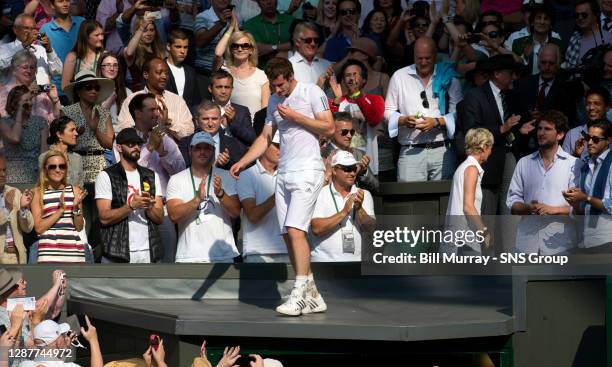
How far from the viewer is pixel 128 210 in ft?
39.9

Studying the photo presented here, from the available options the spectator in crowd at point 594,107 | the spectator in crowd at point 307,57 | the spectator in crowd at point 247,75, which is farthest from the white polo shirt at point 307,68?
the spectator in crowd at point 594,107

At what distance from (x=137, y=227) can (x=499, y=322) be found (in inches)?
138

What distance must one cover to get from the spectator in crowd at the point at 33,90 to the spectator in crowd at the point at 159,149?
1.03m

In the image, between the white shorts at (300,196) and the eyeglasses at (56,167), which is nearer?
the white shorts at (300,196)

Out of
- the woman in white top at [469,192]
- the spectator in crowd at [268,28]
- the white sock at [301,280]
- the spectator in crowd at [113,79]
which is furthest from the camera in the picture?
the spectator in crowd at [268,28]

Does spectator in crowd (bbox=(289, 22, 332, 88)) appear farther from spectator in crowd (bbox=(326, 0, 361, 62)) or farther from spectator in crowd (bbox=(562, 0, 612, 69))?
spectator in crowd (bbox=(562, 0, 612, 69))

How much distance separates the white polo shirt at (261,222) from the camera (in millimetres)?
12281

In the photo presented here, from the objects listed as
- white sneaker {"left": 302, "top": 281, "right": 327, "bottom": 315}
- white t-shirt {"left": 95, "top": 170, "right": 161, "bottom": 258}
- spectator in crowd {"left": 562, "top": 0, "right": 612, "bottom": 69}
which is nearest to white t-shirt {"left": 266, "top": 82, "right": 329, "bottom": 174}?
white sneaker {"left": 302, "top": 281, "right": 327, "bottom": 315}

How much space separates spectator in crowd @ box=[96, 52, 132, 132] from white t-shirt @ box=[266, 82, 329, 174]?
12.5 feet

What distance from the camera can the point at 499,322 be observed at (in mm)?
10602

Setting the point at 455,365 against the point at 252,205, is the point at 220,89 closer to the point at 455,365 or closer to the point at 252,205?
the point at 252,205

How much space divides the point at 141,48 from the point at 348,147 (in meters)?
3.04

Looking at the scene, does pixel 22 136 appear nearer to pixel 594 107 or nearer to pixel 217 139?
pixel 217 139

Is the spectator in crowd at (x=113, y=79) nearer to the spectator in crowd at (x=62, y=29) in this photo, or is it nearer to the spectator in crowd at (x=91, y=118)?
the spectator in crowd at (x=91, y=118)
